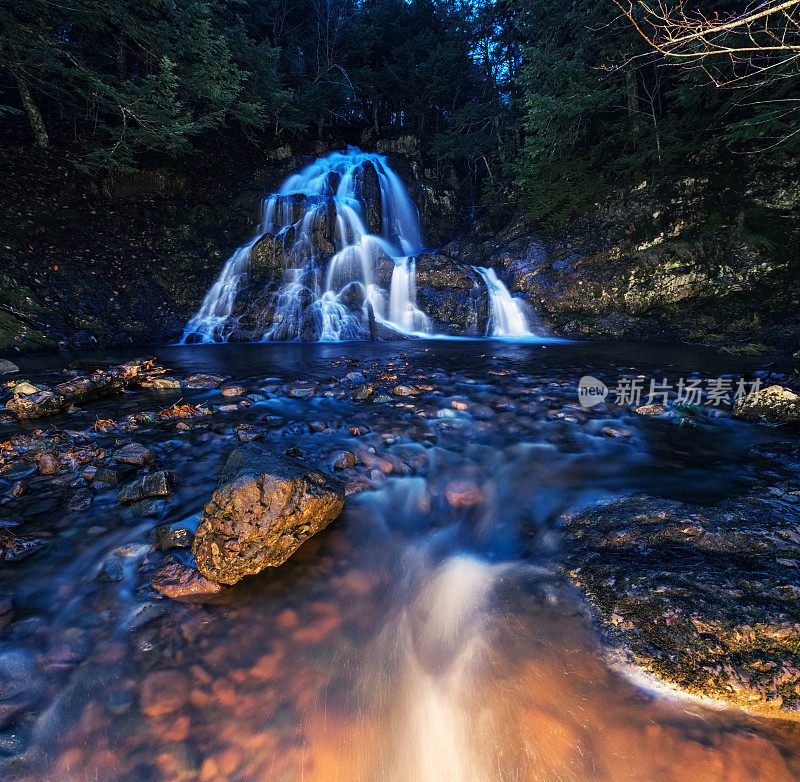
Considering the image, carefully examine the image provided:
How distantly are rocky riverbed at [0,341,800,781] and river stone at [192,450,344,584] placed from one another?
0.5 inches

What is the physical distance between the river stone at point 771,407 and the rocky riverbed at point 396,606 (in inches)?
20.6

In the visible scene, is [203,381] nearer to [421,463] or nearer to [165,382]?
[165,382]

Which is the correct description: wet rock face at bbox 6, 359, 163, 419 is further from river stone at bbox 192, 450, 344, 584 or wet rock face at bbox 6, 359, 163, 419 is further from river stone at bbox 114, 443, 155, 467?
river stone at bbox 192, 450, 344, 584

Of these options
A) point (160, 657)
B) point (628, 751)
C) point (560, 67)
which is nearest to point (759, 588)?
point (628, 751)

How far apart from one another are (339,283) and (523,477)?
12.3 m

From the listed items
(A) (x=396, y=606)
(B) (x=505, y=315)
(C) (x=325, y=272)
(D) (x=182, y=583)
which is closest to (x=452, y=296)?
(B) (x=505, y=315)

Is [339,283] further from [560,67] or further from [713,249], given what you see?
[713,249]

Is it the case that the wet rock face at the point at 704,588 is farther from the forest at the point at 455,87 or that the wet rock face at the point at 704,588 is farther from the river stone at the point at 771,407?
the forest at the point at 455,87

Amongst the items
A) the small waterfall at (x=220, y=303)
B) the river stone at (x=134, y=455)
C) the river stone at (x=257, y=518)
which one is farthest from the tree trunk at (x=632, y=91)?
the river stone at (x=134, y=455)

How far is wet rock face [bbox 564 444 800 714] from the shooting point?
1.44 m

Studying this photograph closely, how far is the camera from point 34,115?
1225 centimetres

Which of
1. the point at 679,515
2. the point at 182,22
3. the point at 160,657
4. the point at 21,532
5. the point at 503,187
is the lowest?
the point at 160,657

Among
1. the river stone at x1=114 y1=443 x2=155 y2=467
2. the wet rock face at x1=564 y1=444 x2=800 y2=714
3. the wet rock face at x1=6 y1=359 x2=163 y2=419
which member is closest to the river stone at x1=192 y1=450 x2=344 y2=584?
the river stone at x1=114 y1=443 x2=155 y2=467

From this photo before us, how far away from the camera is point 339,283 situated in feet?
45.5
